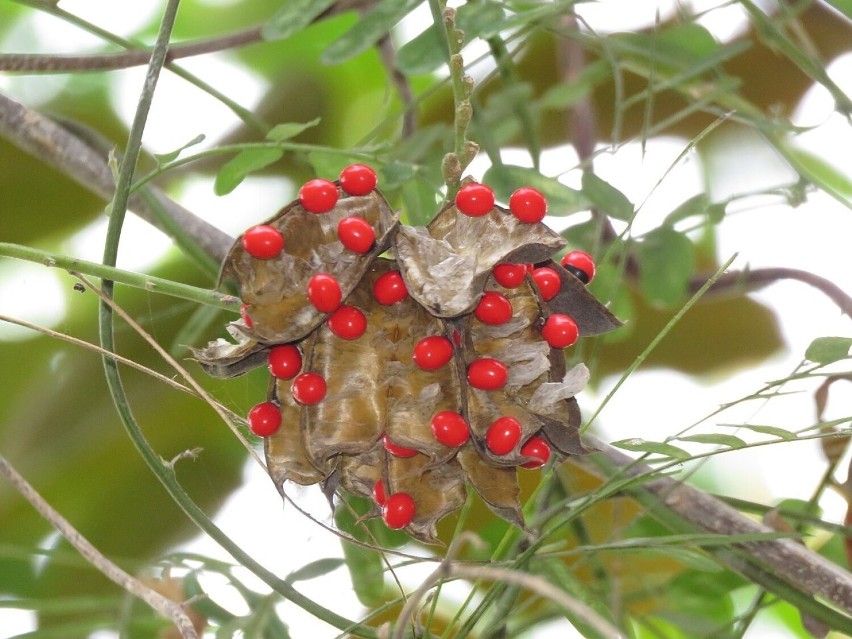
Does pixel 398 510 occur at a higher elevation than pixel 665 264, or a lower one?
lower

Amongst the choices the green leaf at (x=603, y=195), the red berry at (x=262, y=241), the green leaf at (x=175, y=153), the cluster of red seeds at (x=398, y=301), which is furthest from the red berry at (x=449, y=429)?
the green leaf at (x=603, y=195)

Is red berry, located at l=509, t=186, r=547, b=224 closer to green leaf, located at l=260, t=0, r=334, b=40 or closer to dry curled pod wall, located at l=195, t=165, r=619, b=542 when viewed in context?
dry curled pod wall, located at l=195, t=165, r=619, b=542

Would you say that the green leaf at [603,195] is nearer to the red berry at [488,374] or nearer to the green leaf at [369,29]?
the green leaf at [369,29]

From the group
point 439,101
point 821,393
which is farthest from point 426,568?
point 439,101

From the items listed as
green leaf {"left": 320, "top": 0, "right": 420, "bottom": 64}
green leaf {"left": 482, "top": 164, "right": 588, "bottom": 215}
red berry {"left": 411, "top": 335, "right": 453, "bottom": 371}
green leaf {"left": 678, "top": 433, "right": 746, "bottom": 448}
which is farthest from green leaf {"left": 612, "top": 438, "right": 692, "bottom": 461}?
green leaf {"left": 320, "top": 0, "right": 420, "bottom": 64}

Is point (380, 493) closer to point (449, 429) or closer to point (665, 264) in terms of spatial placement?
point (449, 429)

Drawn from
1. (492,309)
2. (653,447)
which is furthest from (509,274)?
(653,447)
